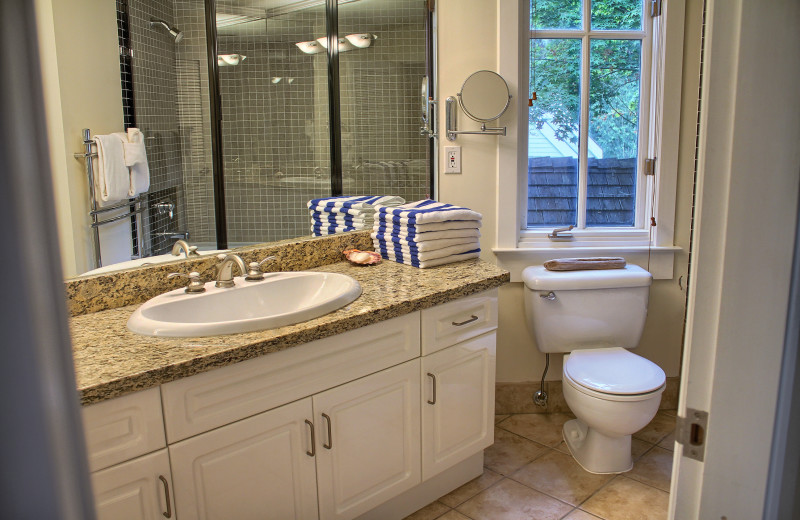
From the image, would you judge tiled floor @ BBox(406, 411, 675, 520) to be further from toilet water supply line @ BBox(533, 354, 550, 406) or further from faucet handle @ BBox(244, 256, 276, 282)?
faucet handle @ BBox(244, 256, 276, 282)

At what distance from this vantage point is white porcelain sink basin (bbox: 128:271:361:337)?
169 centimetres

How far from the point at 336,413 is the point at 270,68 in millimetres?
1183

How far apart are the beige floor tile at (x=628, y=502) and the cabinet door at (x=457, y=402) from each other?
0.45 meters

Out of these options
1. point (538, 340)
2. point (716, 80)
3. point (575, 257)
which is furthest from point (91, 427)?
point (575, 257)

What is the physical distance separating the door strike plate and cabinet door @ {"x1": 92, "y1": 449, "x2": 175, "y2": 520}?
1171 millimetres

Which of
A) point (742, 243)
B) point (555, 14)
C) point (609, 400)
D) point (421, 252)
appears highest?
point (555, 14)

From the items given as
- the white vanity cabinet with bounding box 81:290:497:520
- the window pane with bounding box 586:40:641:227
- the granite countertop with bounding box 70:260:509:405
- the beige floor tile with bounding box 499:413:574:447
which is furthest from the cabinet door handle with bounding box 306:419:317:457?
the window pane with bounding box 586:40:641:227

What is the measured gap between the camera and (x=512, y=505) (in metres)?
2.42

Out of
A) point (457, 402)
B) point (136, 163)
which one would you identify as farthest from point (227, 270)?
point (457, 402)

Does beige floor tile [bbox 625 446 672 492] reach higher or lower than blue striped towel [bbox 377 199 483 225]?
lower

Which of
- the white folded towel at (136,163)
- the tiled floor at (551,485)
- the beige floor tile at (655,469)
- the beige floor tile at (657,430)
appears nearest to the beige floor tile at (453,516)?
the tiled floor at (551,485)

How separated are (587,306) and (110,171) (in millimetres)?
1850

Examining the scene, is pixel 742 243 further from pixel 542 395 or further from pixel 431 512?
pixel 542 395

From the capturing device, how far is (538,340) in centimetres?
283
